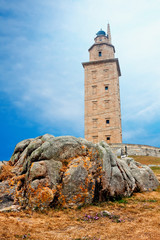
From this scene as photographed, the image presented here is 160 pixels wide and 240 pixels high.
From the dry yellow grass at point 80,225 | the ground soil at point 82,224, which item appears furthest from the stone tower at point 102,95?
the dry yellow grass at point 80,225

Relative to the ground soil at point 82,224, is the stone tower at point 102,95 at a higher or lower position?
higher

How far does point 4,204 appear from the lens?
8570 millimetres

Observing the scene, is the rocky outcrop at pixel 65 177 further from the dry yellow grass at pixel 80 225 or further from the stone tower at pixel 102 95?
the stone tower at pixel 102 95

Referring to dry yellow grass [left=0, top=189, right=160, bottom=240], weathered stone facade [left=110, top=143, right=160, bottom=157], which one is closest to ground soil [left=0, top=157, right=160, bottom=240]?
dry yellow grass [left=0, top=189, right=160, bottom=240]

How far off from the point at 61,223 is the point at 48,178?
261 cm

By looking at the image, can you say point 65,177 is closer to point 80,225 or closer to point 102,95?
point 80,225

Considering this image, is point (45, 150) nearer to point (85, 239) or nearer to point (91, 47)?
point (85, 239)

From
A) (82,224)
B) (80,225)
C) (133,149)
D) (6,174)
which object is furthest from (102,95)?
(80,225)

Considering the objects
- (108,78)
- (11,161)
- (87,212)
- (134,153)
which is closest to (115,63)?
(108,78)

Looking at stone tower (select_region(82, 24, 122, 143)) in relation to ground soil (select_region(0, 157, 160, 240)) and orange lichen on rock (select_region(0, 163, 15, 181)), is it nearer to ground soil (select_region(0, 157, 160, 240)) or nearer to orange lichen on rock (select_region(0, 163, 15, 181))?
orange lichen on rock (select_region(0, 163, 15, 181))

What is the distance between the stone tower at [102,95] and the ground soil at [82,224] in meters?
38.0

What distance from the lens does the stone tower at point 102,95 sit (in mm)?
46825

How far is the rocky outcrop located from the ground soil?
70 cm

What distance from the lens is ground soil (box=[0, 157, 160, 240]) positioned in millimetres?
5328
